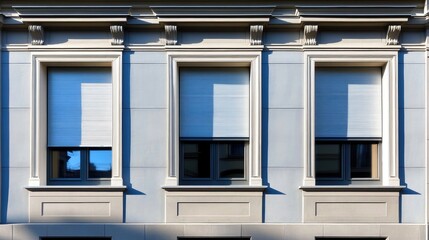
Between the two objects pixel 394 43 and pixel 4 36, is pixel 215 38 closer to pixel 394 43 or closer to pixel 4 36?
pixel 394 43

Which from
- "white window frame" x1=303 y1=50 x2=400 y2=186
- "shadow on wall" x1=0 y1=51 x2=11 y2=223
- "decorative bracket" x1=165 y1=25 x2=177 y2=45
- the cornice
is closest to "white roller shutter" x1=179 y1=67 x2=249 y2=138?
"decorative bracket" x1=165 y1=25 x2=177 y2=45

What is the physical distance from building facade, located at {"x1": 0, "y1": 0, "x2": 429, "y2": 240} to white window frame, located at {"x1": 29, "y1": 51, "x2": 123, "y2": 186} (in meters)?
0.02

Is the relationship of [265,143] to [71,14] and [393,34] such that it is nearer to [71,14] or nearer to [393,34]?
[393,34]

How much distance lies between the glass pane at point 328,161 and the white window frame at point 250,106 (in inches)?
46.8

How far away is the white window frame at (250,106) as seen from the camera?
8.59 m

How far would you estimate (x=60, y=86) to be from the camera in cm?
888

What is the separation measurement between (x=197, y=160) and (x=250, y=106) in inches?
56.2

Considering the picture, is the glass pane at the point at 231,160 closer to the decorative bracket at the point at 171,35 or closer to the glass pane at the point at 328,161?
the glass pane at the point at 328,161

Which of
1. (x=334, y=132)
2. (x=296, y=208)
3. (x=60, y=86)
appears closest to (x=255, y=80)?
(x=334, y=132)

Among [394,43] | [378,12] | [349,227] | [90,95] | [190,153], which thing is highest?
[378,12]

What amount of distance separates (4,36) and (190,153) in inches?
159

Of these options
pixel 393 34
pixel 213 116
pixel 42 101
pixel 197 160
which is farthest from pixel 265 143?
pixel 42 101

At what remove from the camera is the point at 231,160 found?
8.94m

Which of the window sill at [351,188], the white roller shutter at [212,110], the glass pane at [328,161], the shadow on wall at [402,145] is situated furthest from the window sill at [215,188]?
the shadow on wall at [402,145]
